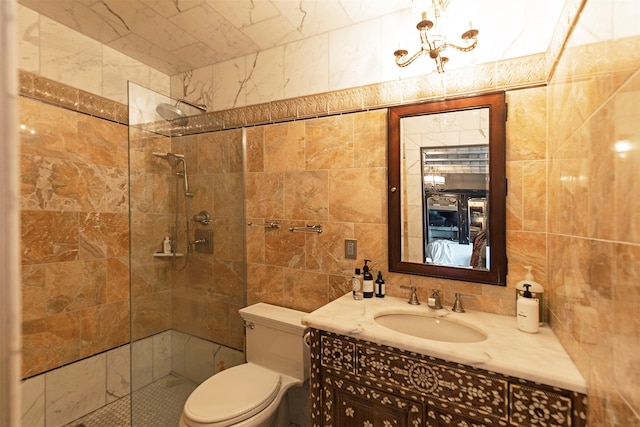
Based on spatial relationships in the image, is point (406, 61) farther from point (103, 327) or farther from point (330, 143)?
point (103, 327)

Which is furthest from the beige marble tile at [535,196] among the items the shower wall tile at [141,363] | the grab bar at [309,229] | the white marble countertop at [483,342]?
the shower wall tile at [141,363]

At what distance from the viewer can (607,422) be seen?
715 mm

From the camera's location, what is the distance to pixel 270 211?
6.85 ft

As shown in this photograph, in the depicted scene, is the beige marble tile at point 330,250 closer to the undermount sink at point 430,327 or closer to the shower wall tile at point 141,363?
the undermount sink at point 430,327

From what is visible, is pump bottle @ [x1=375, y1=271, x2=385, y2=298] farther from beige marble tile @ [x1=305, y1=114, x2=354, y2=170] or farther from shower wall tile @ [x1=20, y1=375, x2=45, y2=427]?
shower wall tile @ [x1=20, y1=375, x2=45, y2=427]

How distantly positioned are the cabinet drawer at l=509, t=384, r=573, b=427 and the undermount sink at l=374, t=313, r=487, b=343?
1.12 ft

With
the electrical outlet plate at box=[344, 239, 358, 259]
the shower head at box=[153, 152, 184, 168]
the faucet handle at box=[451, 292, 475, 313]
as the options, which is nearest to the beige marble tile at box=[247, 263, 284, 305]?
the electrical outlet plate at box=[344, 239, 358, 259]

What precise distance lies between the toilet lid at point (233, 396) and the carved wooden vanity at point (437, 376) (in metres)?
0.32

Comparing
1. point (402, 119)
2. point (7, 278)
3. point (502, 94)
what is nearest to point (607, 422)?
point (7, 278)

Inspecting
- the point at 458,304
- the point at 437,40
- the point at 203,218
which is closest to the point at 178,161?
the point at 203,218

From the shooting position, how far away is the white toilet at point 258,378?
140 cm

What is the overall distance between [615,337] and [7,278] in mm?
1070

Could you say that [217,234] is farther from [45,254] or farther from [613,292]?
[613,292]

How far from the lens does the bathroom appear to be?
821 mm
